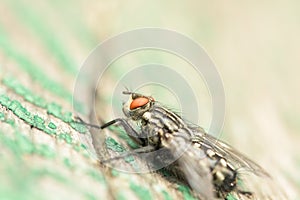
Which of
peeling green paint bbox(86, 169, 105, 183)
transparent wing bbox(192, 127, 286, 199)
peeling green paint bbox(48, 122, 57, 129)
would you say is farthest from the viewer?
transparent wing bbox(192, 127, 286, 199)

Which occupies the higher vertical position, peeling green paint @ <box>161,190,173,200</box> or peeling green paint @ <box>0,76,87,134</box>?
peeling green paint @ <box>0,76,87,134</box>

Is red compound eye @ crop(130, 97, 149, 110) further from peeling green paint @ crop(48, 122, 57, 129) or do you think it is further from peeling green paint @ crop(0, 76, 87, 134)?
peeling green paint @ crop(48, 122, 57, 129)

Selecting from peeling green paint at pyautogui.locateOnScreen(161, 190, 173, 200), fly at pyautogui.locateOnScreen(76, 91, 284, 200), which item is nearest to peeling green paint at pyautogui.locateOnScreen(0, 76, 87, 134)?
fly at pyautogui.locateOnScreen(76, 91, 284, 200)

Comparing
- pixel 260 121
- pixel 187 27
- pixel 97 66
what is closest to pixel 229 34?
pixel 187 27

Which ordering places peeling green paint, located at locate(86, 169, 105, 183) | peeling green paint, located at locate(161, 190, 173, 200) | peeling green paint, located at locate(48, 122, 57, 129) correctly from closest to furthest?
peeling green paint, located at locate(86, 169, 105, 183) → peeling green paint, located at locate(161, 190, 173, 200) → peeling green paint, located at locate(48, 122, 57, 129)

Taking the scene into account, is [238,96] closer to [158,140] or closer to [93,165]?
[158,140]

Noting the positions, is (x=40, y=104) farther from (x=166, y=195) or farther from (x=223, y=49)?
(x=223, y=49)

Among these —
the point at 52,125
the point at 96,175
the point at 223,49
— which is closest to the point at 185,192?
the point at 96,175
